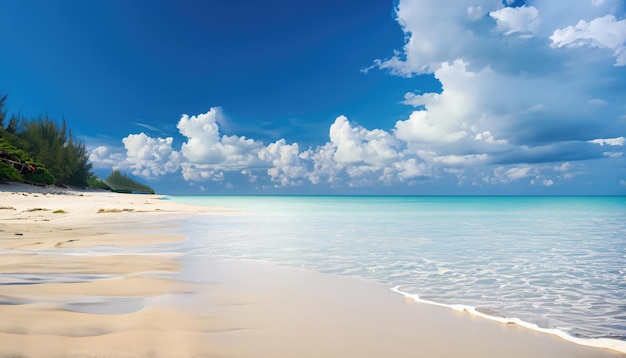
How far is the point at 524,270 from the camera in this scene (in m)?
7.72

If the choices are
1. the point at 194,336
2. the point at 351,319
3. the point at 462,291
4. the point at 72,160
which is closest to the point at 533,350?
the point at 351,319

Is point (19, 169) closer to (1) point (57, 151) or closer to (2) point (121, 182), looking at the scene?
(1) point (57, 151)

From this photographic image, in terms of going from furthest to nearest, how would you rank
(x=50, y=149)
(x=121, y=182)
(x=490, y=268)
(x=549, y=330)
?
(x=121, y=182), (x=50, y=149), (x=490, y=268), (x=549, y=330)

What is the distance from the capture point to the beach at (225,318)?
3227 mm

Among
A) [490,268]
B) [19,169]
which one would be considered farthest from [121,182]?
[490,268]

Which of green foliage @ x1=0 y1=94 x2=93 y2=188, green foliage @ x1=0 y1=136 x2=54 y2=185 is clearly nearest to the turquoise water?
green foliage @ x1=0 y1=136 x2=54 y2=185

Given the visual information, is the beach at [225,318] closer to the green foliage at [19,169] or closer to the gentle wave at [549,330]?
the gentle wave at [549,330]

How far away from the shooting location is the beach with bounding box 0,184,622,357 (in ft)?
10.6

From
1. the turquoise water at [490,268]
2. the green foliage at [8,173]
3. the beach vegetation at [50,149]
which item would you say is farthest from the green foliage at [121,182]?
the turquoise water at [490,268]

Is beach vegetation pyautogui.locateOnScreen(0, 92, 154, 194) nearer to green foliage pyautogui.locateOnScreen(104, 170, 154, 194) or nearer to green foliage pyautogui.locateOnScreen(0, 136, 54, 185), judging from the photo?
green foliage pyautogui.locateOnScreen(0, 136, 54, 185)

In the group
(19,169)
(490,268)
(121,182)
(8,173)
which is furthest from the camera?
(121,182)

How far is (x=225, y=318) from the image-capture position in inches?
164

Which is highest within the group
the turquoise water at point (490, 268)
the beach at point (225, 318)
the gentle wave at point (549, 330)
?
the beach at point (225, 318)

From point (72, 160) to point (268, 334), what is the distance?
8188 centimetres
